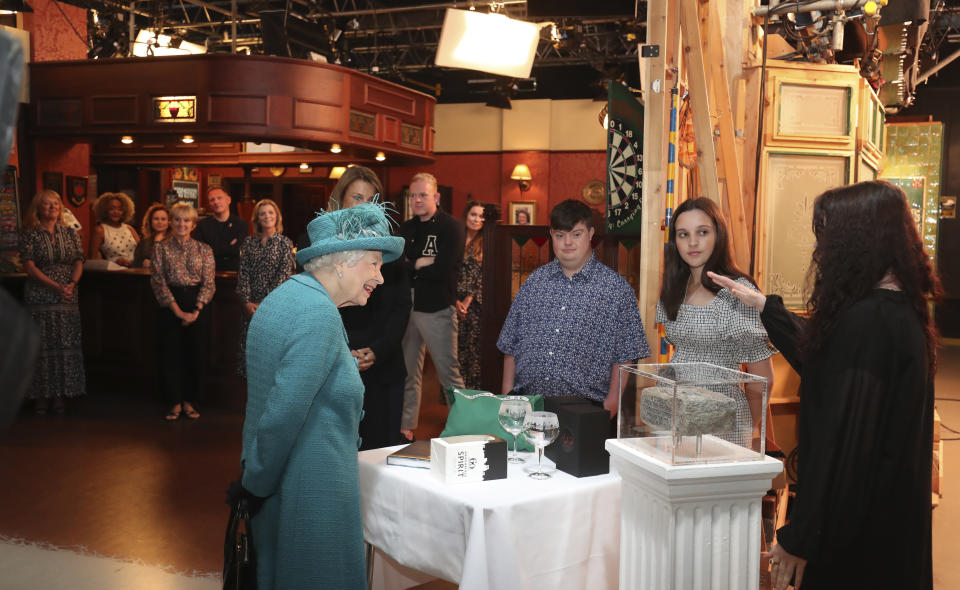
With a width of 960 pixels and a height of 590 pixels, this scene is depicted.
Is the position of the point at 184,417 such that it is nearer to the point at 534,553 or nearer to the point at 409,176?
the point at 534,553

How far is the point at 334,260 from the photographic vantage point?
216 centimetres

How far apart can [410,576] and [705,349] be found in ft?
4.35

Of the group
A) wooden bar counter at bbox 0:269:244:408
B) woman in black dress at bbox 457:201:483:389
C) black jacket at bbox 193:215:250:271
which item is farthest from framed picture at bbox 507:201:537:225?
wooden bar counter at bbox 0:269:244:408

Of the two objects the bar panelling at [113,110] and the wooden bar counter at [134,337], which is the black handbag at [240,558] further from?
the bar panelling at [113,110]

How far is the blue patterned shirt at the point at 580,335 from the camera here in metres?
3.05

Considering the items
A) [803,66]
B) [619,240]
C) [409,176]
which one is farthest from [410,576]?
[409,176]

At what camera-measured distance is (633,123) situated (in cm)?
398

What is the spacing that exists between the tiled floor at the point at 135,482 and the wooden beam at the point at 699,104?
2019 mm

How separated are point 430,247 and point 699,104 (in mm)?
2147

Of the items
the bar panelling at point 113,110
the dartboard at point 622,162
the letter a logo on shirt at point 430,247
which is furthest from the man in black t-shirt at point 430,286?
the bar panelling at point 113,110

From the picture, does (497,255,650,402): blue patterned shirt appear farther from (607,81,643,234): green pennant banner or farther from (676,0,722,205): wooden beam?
(607,81,643,234): green pennant banner

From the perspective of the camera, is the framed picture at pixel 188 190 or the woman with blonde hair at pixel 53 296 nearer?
the woman with blonde hair at pixel 53 296

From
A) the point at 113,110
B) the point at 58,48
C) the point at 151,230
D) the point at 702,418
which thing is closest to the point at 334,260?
the point at 702,418

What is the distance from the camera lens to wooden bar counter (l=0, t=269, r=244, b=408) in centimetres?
654
